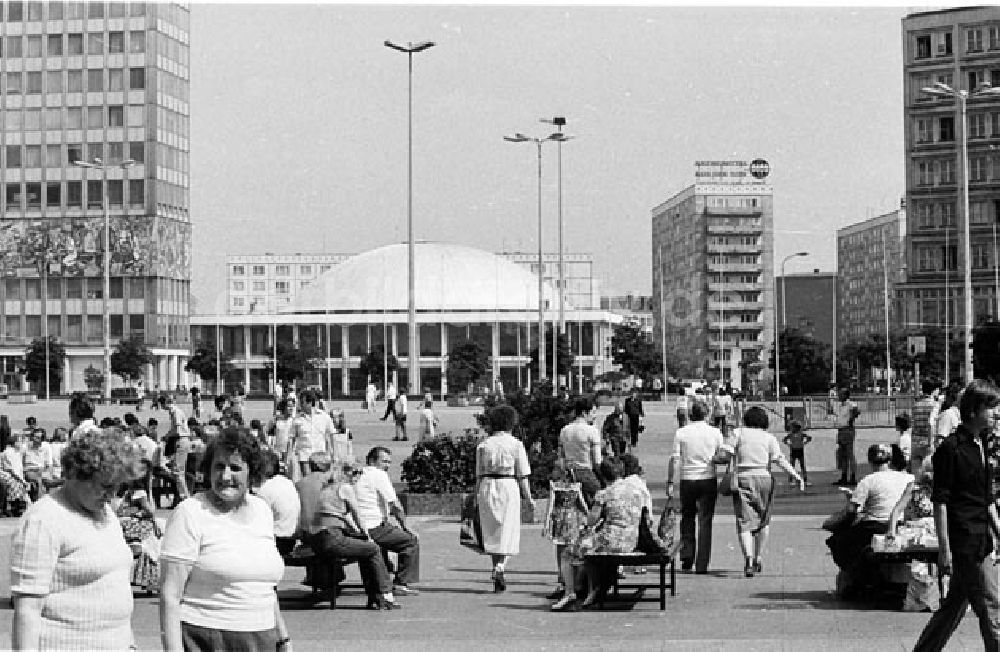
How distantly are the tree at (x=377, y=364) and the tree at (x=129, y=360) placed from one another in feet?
65.8

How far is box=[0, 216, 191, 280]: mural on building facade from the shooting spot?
127 m

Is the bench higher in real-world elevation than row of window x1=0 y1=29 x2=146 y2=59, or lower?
lower

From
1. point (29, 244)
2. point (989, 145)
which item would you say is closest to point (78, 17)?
point (29, 244)

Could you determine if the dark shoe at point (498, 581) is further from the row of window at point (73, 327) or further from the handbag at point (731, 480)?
the row of window at point (73, 327)

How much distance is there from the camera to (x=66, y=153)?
126375mm

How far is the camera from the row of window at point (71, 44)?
412ft

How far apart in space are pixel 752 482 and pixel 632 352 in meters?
108

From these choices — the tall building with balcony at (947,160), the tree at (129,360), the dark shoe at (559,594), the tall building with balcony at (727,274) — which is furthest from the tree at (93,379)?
the dark shoe at (559,594)

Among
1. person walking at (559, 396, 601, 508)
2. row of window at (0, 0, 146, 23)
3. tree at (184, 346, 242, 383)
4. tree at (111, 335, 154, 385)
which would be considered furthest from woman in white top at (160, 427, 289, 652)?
row of window at (0, 0, 146, 23)

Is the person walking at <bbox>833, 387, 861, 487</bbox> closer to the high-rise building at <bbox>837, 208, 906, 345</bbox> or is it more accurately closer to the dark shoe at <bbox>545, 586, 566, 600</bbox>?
the dark shoe at <bbox>545, 586, 566, 600</bbox>

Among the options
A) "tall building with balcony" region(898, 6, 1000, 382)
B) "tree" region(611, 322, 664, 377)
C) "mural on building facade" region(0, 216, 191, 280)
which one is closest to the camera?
"tall building with balcony" region(898, 6, 1000, 382)

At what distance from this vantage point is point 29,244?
128 meters

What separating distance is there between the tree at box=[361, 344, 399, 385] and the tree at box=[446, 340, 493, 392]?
5596 mm

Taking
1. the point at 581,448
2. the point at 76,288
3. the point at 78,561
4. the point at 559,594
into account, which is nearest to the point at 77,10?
the point at 76,288
